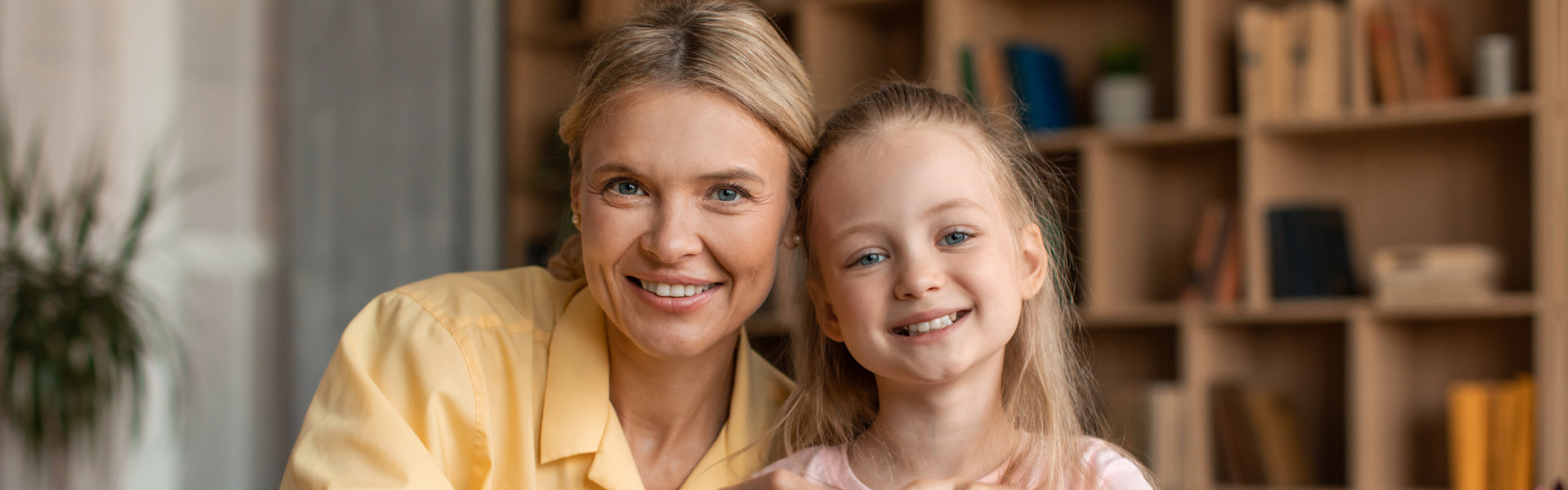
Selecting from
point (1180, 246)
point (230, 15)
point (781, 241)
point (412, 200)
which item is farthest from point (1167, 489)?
point (230, 15)

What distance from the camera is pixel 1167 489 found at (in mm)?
3107

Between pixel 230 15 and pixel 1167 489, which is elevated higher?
pixel 230 15

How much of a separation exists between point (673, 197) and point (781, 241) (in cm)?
→ 15

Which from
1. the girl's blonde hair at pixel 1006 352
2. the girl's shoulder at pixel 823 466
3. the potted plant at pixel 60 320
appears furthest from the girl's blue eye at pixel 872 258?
the potted plant at pixel 60 320

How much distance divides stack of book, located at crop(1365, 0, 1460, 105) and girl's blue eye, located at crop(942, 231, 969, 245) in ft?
6.92

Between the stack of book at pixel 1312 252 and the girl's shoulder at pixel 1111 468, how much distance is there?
1936mm

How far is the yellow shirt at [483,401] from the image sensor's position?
1.18 m

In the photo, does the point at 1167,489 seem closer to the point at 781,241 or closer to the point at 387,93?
the point at 781,241

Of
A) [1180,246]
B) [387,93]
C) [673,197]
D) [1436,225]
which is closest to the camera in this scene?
[673,197]

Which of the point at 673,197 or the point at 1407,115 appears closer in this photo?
the point at 673,197

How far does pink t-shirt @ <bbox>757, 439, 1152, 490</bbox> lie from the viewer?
120 centimetres

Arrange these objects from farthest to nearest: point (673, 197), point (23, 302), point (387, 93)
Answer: point (387, 93) < point (23, 302) < point (673, 197)

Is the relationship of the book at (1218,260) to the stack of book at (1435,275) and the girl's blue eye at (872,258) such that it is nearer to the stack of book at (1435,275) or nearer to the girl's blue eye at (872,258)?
the stack of book at (1435,275)

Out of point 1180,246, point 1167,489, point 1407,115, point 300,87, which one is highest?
point 300,87
